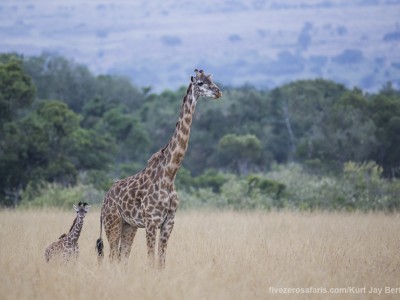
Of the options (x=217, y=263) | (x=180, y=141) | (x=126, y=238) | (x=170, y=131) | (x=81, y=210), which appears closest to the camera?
(x=217, y=263)

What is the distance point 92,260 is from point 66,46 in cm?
18942

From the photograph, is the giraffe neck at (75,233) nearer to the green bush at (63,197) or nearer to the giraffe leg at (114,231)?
the giraffe leg at (114,231)

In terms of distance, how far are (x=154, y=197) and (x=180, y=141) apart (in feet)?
2.73

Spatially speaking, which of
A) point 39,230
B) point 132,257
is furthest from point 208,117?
point 132,257

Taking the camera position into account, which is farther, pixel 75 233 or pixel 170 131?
pixel 170 131

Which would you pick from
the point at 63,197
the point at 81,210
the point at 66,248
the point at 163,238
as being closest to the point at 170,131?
the point at 63,197

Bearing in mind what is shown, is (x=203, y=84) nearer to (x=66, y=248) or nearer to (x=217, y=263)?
(x=217, y=263)

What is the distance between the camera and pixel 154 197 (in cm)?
1196

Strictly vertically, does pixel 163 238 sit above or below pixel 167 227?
below

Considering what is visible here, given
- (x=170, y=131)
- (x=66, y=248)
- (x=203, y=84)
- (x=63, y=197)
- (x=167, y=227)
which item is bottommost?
(x=63, y=197)

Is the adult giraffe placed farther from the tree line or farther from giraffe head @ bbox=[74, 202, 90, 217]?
the tree line

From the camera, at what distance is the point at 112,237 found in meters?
12.6

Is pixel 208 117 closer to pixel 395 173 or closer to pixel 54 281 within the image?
pixel 395 173

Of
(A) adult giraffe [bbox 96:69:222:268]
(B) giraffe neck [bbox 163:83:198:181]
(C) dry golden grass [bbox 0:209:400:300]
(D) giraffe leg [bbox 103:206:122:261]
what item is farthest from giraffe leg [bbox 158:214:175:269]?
(D) giraffe leg [bbox 103:206:122:261]
